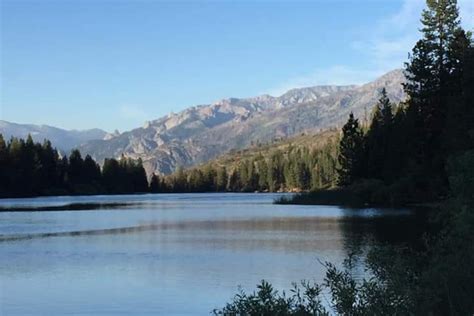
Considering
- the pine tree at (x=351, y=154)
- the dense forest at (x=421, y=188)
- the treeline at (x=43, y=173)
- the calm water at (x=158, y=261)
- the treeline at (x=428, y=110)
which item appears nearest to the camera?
the dense forest at (x=421, y=188)

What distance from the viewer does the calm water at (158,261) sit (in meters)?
23.3

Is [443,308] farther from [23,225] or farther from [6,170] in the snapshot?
[6,170]

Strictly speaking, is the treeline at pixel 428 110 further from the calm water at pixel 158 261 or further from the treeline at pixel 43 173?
the treeline at pixel 43 173

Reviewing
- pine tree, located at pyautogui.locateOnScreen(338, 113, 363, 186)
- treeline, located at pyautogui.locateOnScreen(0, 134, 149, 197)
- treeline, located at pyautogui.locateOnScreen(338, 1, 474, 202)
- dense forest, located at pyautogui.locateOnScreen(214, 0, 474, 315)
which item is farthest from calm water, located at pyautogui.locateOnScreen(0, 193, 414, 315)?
treeline, located at pyautogui.locateOnScreen(0, 134, 149, 197)

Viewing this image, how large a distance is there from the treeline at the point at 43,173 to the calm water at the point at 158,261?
96081mm

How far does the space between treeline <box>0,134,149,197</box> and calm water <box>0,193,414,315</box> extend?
96.1 metres

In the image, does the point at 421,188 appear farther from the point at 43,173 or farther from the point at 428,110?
the point at 43,173

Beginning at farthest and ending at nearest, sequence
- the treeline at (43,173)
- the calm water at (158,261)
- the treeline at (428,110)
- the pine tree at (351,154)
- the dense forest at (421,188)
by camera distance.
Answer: the treeline at (43,173) → the pine tree at (351,154) → the treeline at (428,110) → the calm water at (158,261) → the dense forest at (421,188)

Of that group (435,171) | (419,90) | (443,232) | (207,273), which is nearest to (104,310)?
(207,273)

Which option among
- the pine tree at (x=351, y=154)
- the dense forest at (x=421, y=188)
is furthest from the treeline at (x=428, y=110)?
the pine tree at (x=351, y=154)

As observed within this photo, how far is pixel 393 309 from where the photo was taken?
12156mm

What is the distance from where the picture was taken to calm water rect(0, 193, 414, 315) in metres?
23.3

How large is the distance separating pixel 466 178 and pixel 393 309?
11959 millimetres

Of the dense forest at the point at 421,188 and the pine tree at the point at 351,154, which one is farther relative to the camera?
the pine tree at the point at 351,154
